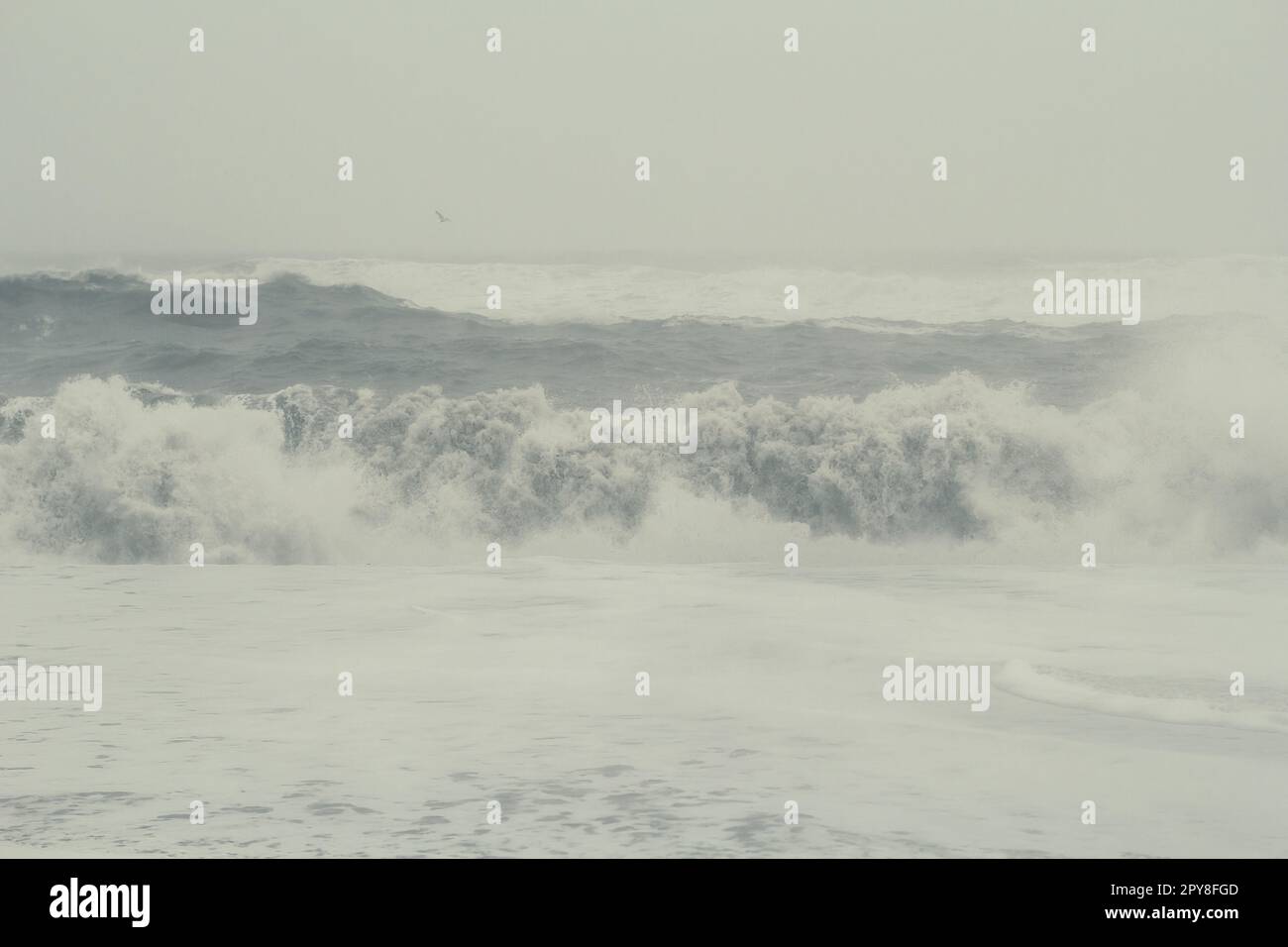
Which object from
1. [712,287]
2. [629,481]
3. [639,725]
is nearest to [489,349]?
[712,287]

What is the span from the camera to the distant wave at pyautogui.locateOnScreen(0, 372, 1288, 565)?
38.8 feet

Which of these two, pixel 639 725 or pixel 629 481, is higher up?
pixel 629 481

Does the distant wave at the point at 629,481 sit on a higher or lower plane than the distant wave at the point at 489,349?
lower

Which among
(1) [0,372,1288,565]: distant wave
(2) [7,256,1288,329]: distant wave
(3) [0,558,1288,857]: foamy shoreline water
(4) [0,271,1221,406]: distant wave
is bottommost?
(3) [0,558,1288,857]: foamy shoreline water

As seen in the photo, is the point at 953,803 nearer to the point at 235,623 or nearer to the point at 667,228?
the point at 235,623

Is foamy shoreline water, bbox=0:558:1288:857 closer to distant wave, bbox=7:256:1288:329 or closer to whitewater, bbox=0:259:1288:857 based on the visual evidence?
whitewater, bbox=0:259:1288:857

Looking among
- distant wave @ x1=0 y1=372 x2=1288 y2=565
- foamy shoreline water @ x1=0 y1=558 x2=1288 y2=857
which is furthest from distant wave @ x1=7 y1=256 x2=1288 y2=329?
foamy shoreline water @ x1=0 y1=558 x2=1288 y2=857

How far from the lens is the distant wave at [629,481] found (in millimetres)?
11836

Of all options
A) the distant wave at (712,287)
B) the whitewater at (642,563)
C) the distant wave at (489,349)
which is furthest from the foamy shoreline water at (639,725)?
the distant wave at (712,287)

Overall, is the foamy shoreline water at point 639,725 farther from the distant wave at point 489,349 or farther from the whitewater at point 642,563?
the distant wave at point 489,349

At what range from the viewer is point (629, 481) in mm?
12352

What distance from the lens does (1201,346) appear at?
1474cm

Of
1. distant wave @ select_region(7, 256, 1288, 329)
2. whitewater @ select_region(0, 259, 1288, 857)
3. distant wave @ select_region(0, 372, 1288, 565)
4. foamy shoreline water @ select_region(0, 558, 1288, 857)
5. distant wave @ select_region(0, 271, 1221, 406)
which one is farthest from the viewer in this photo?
distant wave @ select_region(7, 256, 1288, 329)

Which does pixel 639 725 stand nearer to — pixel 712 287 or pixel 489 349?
pixel 489 349
